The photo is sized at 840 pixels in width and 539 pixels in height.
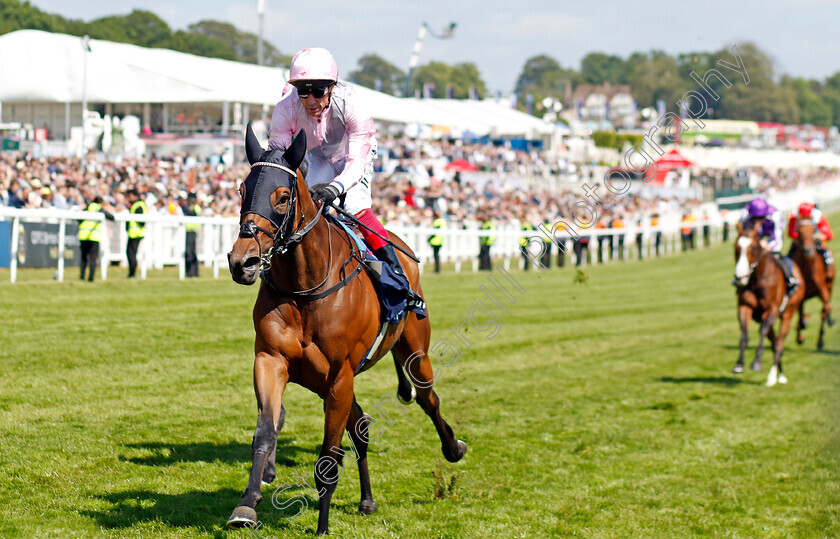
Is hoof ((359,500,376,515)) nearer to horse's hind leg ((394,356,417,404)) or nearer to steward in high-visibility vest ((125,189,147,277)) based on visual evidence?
horse's hind leg ((394,356,417,404))

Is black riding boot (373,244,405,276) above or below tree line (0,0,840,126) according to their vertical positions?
below

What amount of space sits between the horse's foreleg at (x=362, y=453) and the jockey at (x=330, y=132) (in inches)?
33.1

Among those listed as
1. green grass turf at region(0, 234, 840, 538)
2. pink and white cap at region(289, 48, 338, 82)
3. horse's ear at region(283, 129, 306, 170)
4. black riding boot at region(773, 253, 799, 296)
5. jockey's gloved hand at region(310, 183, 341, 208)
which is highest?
pink and white cap at region(289, 48, 338, 82)

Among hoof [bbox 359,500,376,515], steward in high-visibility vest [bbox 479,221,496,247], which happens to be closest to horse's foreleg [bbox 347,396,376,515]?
hoof [bbox 359,500,376,515]

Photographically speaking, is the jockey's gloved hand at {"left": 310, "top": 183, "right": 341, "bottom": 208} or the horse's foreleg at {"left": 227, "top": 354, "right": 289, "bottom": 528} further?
the jockey's gloved hand at {"left": 310, "top": 183, "right": 341, "bottom": 208}

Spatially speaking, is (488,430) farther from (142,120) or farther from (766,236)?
(142,120)

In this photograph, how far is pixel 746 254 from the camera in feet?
38.0

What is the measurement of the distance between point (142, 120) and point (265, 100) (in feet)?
17.9

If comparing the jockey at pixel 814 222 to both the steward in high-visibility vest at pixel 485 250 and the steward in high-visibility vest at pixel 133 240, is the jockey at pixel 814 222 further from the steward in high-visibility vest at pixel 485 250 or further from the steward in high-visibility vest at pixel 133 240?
the steward in high-visibility vest at pixel 133 240

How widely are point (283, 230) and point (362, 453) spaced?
172 cm

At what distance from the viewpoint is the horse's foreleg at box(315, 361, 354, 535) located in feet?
15.2

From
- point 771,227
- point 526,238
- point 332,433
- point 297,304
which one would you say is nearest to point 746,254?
point 771,227

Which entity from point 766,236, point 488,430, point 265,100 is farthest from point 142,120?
point 488,430

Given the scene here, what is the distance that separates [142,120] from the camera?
32.9 metres
